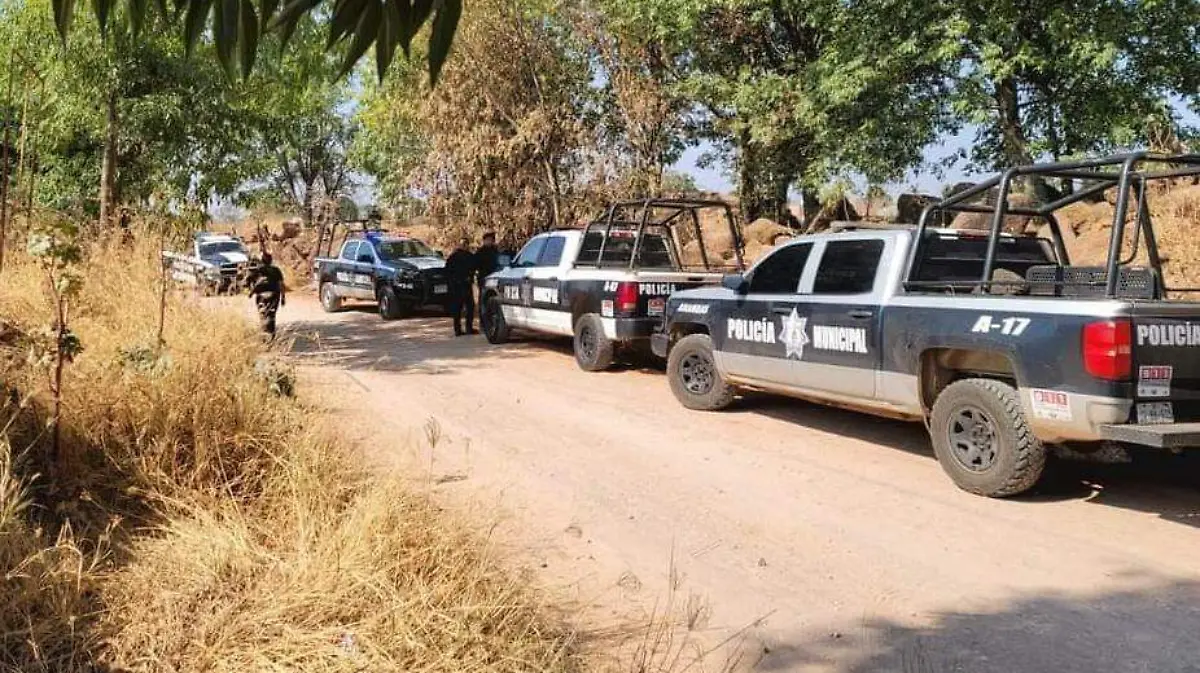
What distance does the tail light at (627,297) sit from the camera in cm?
995

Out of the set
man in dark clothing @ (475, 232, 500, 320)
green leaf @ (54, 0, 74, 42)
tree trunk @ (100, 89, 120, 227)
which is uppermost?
tree trunk @ (100, 89, 120, 227)

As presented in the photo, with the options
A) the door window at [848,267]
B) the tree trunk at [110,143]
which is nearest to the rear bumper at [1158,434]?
the door window at [848,267]

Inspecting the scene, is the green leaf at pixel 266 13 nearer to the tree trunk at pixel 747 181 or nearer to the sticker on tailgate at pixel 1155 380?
the sticker on tailgate at pixel 1155 380

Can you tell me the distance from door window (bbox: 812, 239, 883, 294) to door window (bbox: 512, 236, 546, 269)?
5.91 m

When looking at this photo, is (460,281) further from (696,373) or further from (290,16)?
(290,16)

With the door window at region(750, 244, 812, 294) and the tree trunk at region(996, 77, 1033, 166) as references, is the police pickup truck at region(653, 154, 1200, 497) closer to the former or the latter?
the door window at region(750, 244, 812, 294)

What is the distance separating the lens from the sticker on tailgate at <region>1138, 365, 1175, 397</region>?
4.68 meters

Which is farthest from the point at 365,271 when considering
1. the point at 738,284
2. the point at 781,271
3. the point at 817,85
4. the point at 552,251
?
the point at 781,271

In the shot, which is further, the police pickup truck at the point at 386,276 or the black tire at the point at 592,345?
the police pickup truck at the point at 386,276

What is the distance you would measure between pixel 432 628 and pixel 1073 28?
42.9 ft

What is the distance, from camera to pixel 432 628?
10.4 feet

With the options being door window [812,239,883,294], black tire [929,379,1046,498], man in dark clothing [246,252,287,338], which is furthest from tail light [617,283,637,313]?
black tire [929,379,1046,498]

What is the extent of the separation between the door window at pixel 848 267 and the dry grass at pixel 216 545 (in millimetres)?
3685

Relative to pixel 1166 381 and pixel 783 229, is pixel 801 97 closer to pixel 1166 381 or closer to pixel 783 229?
pixel 783 229
